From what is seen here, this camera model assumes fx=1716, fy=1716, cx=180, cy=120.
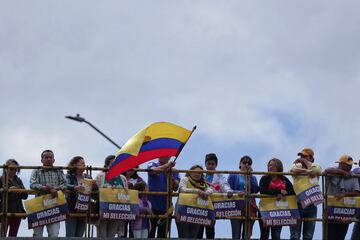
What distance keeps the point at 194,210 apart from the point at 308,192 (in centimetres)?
205

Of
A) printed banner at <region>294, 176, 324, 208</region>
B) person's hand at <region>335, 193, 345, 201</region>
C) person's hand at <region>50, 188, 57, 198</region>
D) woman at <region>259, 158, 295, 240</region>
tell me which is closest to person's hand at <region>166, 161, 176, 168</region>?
woman at <region>259, 158, 295, 240</region>

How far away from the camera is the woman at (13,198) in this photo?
29.7 m

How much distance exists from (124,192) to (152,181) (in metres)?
0.62

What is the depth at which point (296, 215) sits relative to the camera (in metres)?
30.1

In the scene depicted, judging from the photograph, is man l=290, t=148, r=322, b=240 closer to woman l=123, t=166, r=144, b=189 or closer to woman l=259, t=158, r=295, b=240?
woman l=259, t=158, r=295, b=240

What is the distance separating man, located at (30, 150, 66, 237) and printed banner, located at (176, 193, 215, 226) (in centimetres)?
206

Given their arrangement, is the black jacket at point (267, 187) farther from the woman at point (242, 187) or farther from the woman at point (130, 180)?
the woman at point (130, 180)

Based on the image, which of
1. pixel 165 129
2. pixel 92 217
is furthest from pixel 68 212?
pixel 165 129

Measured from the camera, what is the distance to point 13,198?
2980cm

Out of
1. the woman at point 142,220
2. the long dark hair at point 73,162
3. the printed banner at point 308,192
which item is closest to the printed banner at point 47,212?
the long dark hair at point 73,162

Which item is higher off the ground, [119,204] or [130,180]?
[130,180]

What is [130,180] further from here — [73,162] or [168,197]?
[73,162]

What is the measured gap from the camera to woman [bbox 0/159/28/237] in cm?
2969

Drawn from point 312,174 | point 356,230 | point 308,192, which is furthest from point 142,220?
point 356,230
